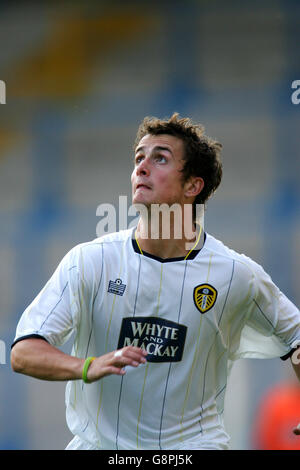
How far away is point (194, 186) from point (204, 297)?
675mm

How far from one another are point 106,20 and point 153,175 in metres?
4.85

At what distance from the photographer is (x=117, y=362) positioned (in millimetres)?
2646

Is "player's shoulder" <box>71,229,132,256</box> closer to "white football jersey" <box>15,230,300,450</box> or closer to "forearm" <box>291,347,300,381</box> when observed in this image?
"white football jersey" <box>15,230,300,450</box>

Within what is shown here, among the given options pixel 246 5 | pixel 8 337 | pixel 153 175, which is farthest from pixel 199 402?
pixel 246 5

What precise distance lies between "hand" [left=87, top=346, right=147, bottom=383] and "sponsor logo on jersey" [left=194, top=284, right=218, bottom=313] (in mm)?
741

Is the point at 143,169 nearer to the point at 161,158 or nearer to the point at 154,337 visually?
the point at 161,158

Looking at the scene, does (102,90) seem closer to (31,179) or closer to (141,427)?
(31,179)

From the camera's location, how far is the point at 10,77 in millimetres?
7590

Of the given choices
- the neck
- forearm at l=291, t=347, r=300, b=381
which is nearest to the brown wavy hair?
the neck

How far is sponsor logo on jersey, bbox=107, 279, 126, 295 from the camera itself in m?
3.31

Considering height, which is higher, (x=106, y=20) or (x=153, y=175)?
(x=106, y=20)

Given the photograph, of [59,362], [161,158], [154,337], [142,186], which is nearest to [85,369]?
[59,362]
